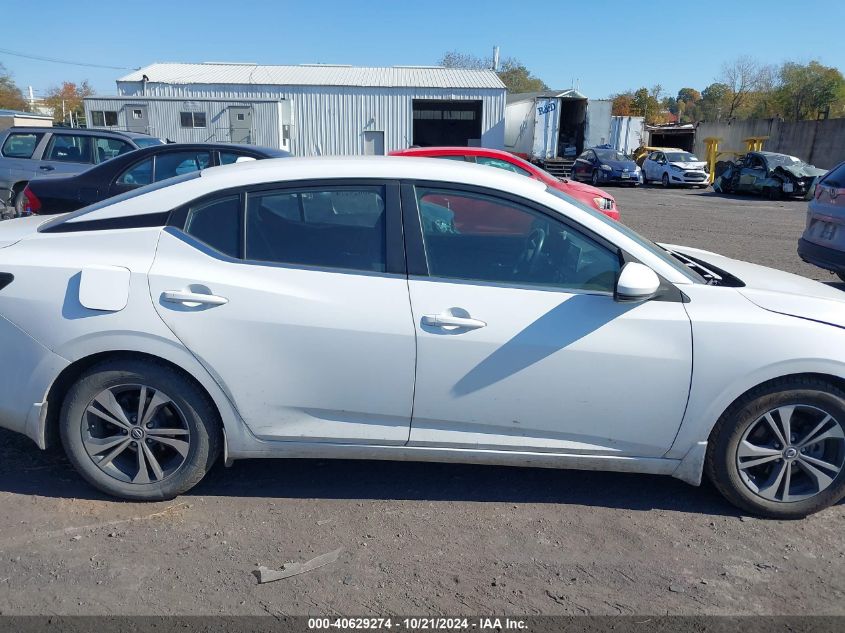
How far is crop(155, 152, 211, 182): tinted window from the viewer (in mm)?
8133

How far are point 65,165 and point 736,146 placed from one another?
3663 centimetres

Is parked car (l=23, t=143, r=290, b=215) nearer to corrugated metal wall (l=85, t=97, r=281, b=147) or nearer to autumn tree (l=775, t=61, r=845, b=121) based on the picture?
corrugated metal wall (l=85, t=97, r=281, b=147)

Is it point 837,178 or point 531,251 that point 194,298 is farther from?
point 837,178

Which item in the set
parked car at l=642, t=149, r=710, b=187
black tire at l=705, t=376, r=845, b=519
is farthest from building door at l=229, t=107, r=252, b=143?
black tire at l=705, t=376, r=845, b=519

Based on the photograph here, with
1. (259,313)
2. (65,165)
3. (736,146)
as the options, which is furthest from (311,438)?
(736,146)

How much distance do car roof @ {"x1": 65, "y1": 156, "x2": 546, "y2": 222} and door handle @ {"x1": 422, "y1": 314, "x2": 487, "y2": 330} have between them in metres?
0.66

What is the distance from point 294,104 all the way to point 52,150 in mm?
21935

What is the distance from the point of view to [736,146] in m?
39.0

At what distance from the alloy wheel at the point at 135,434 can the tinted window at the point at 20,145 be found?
32.0 feet

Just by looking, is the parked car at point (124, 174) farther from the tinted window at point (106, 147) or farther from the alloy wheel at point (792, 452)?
the alloy wheel at point (792, 452)

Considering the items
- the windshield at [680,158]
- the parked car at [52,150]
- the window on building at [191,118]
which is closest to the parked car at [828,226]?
the parked car at [52,150]

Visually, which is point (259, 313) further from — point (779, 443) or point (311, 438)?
point (779, 443)

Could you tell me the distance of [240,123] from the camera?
2773 cm

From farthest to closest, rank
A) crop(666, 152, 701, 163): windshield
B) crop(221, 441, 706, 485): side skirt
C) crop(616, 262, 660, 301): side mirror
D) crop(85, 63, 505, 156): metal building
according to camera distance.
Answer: crop(666, 152, 701, 163): windshield → crop(85, 63, 505, 156): metal building → crop(221, 441, 706, 485): side skirt → crop(616, 262, 660, 301): side mirror
